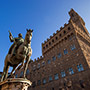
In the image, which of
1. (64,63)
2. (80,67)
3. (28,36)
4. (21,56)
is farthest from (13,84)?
(64,63)

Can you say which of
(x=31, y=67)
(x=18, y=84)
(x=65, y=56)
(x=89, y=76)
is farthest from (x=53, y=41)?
(x=18, y=84)

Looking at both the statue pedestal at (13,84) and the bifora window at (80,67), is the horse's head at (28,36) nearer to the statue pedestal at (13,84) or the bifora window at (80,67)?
the statue pedestal at (13,84)

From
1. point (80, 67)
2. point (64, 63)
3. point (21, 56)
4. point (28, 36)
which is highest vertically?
point (64, 63)

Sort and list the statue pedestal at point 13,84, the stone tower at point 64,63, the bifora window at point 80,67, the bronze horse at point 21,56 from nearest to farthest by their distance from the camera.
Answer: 1. the statue pedestal at point 13,84
2. the bronze horse at point 21,56
3. the stone tower at point 64,63
4. the bifora window at point 80,67

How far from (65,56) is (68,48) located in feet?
6.54


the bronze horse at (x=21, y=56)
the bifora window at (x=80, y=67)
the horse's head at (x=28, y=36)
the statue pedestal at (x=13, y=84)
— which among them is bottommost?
the statue pedestal at (x=13, y=84)

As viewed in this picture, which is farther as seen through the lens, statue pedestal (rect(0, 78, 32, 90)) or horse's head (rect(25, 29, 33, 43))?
horse's head (rect(25, 29, 33, 43))

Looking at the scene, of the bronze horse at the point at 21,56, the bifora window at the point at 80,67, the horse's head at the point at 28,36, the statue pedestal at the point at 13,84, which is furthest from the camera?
the bifora window at the point at 80,67

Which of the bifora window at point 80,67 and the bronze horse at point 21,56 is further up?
the bifora window at point 80,67

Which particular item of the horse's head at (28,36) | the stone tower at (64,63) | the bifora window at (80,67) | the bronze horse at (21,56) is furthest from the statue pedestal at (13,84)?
the bifora window at (80,67)

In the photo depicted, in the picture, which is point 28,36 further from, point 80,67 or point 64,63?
point 64,63

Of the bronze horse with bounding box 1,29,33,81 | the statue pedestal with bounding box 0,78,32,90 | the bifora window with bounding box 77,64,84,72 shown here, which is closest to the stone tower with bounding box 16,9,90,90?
the bifora window with bounding box 77,64,84,72

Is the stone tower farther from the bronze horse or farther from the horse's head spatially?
the horse's head

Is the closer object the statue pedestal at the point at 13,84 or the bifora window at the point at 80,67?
the statue pedestal at the point at 13,84
